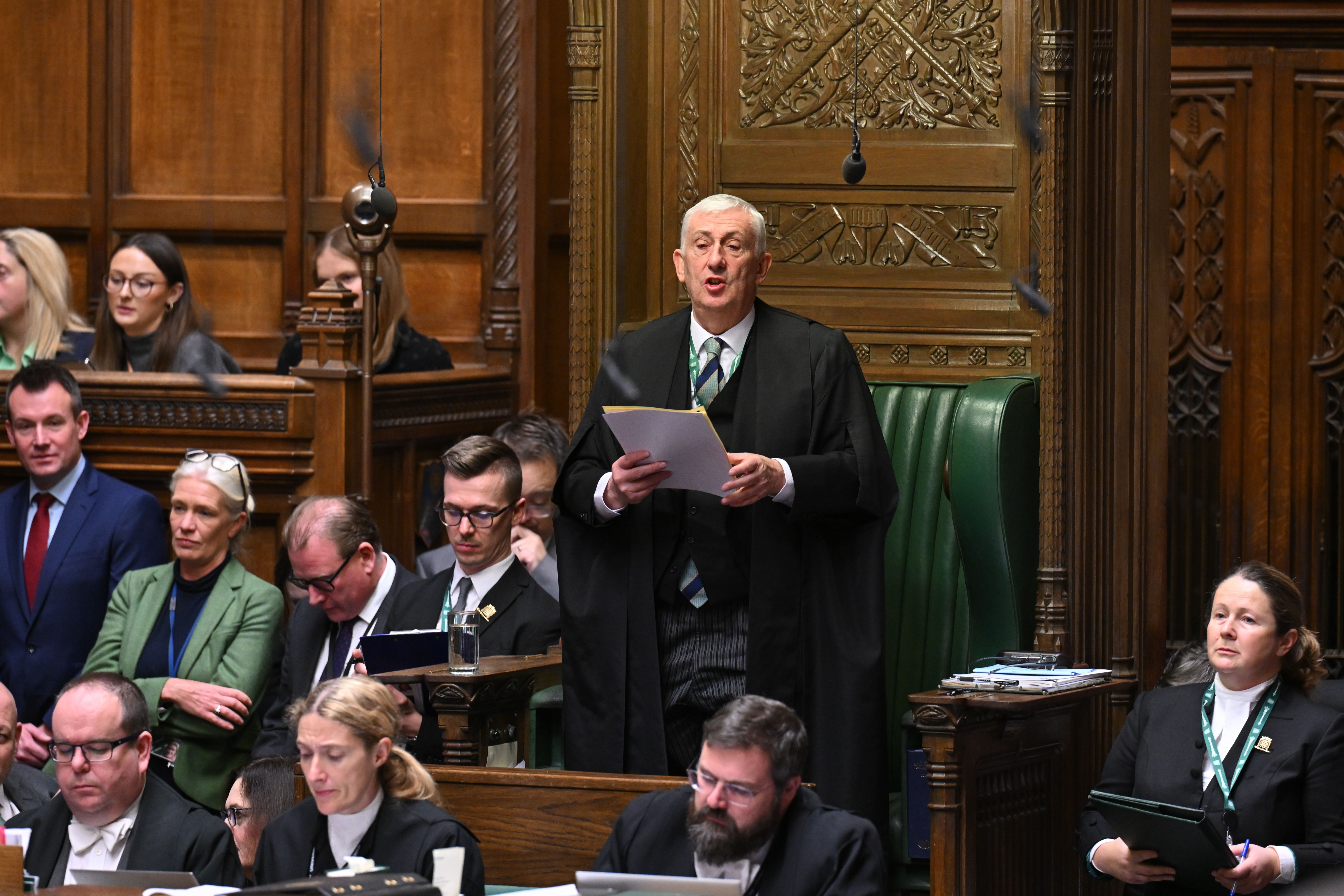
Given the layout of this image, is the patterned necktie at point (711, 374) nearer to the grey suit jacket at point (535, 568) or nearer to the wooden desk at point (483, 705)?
the grey suit jacket at point (535, 568)

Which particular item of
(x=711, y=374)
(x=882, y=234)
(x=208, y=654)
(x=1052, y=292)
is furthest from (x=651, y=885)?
(x=882, y=234)

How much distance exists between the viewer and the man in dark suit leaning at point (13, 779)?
175 inches

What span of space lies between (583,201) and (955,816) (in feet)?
7.11

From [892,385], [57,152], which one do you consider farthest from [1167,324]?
[57,152]

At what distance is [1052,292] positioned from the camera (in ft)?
16.2

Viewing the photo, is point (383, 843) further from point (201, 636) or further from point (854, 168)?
point (854, 168)

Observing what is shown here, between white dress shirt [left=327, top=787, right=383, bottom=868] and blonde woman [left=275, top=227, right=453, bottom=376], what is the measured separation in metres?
2.47

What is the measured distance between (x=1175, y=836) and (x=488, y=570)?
1.76 meters

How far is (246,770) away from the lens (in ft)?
14.5

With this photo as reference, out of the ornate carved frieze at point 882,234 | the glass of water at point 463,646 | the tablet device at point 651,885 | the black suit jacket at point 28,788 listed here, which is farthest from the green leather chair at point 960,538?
the black suit jacket at point 28,788

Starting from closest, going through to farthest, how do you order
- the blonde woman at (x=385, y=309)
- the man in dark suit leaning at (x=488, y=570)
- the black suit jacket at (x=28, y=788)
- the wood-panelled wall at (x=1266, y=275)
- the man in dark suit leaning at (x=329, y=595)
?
1. the black suit jacket at (x=28, y=788)
2. the man in dark suit leaning at (x=488, y=570)
3. the man in dark suit leaning at (x=329, y=595)
4. the blonde woman at (x=385, y=309)
5. the wood-panelled wall at (x=1266, y=275)

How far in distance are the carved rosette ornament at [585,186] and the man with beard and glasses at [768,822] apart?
6.57 ft

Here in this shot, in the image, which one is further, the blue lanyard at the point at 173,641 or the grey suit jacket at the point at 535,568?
the blue lanyard at the point at 173,641

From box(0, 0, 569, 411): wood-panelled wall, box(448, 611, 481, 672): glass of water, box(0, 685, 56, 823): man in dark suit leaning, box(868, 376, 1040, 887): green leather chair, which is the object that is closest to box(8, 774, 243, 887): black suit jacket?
box(0, 685, 56, 823): man in dark suit leaning
